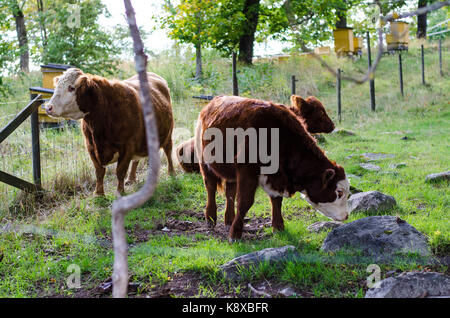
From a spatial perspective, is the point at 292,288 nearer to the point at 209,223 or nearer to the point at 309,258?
the point at 309,258

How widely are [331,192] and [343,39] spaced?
67.2ft

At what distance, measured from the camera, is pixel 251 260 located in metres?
3.69

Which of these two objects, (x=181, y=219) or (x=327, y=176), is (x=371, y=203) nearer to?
(x=327, y=176)

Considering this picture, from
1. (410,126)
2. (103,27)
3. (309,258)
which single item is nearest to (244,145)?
(309,258)

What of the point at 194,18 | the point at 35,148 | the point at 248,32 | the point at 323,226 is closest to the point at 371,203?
the point at 323,226

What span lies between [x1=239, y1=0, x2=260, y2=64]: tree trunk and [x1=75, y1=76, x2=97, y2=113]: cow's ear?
1410 cm

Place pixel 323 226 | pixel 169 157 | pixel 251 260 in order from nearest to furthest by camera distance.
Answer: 1. pixel 251 260
2. pixel 323 226
3. pixel 169 157

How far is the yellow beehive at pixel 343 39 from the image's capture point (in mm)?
22875

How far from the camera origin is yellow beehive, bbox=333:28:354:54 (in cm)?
2288

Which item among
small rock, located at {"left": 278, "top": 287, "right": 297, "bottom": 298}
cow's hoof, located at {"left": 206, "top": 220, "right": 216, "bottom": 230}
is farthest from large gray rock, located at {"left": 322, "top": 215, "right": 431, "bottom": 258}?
cow's hoof, located at {"left": 206, "top": 220, "right": 216, "bottom": 230}

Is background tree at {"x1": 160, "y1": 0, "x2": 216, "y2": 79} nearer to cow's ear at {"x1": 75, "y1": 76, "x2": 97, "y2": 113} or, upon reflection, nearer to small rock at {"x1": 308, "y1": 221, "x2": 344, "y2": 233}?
cow's ear at {"x1": 75, "y1": 76, "x2": 97, "y2": 113}

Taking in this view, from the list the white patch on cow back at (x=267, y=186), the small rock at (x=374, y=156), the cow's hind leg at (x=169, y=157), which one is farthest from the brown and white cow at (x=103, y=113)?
the small rock at (x=374, y=156)

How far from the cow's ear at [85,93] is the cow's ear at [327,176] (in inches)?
133

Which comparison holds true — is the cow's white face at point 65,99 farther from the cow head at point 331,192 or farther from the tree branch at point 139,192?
the tree branch at point 139,192
